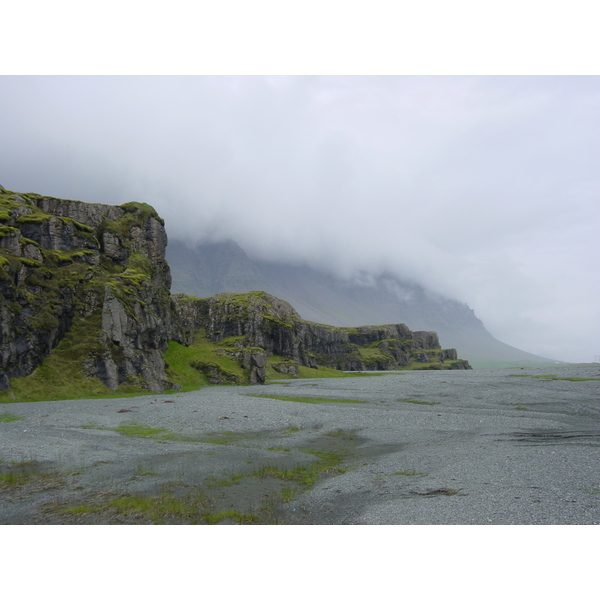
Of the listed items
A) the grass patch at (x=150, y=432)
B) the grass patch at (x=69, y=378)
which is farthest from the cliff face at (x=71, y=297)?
the grass patch at (x=150, y=432)

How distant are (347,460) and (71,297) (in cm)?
6787

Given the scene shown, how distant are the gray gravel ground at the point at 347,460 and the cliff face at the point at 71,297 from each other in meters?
16.0

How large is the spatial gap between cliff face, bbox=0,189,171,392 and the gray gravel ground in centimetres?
1599

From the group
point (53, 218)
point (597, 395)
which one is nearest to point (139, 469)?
point (597, 395)

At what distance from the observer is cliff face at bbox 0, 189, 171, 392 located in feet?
212

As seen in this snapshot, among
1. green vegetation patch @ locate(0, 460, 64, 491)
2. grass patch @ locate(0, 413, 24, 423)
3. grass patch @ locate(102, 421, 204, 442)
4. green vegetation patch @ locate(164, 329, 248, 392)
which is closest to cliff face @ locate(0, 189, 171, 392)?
green vegetation patch @ locate(164, 329, 248, 392)

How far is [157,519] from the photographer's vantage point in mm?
17641

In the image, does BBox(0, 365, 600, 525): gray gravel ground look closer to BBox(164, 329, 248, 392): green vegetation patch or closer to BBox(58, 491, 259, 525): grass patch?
BBox(58, 491, 259, 525): grass patch

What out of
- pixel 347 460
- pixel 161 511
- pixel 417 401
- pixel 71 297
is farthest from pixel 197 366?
pixel 161 511

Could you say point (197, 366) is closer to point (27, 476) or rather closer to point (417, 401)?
point (417, 401)

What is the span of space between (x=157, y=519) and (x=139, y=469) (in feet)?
28.2

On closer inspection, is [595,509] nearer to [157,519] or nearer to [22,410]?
[157,519]

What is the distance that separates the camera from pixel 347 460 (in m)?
28.6

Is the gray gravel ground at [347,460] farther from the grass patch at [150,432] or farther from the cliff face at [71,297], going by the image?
the cliff face at [71,297]
